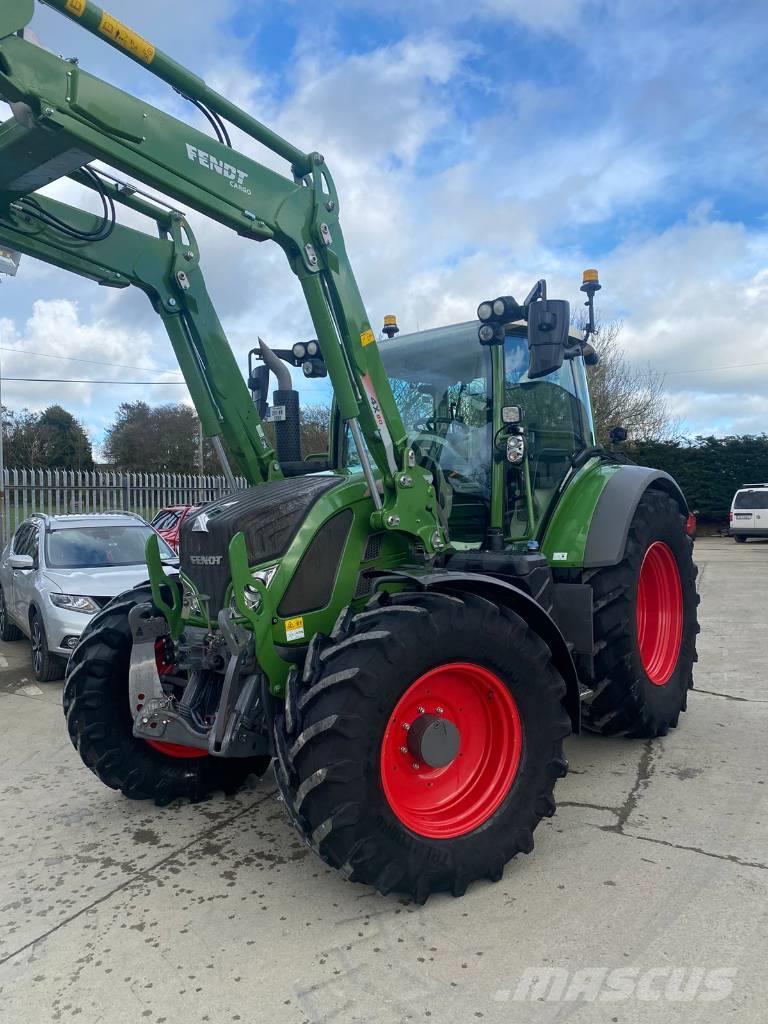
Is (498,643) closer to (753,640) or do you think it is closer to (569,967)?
(569,967)

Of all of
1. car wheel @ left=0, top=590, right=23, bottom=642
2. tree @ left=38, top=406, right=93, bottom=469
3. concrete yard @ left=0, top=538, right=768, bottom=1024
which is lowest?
concrete yard @ left=0, top=538, right=768, bottom=1024

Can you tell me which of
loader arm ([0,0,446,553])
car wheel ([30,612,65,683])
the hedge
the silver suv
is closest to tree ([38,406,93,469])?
the hedge

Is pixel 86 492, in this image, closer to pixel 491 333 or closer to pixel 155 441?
pixel 491 333

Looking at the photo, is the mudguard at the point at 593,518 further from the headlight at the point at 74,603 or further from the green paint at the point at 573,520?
the headlight at the point at 74,603

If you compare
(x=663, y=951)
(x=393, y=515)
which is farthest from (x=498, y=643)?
(x=663, y=951)

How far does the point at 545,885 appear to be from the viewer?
3.22m

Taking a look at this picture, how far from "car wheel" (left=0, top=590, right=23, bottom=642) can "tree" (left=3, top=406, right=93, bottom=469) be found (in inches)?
1082

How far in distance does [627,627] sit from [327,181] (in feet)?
9.50

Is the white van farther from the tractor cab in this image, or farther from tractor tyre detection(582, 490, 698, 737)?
the tractor cab

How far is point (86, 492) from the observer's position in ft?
49.3

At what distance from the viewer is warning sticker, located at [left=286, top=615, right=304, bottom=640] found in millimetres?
3426

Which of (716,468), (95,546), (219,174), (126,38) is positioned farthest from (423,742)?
(716,468)

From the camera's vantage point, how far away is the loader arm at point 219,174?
2.77 m

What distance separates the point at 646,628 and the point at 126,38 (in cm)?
449
